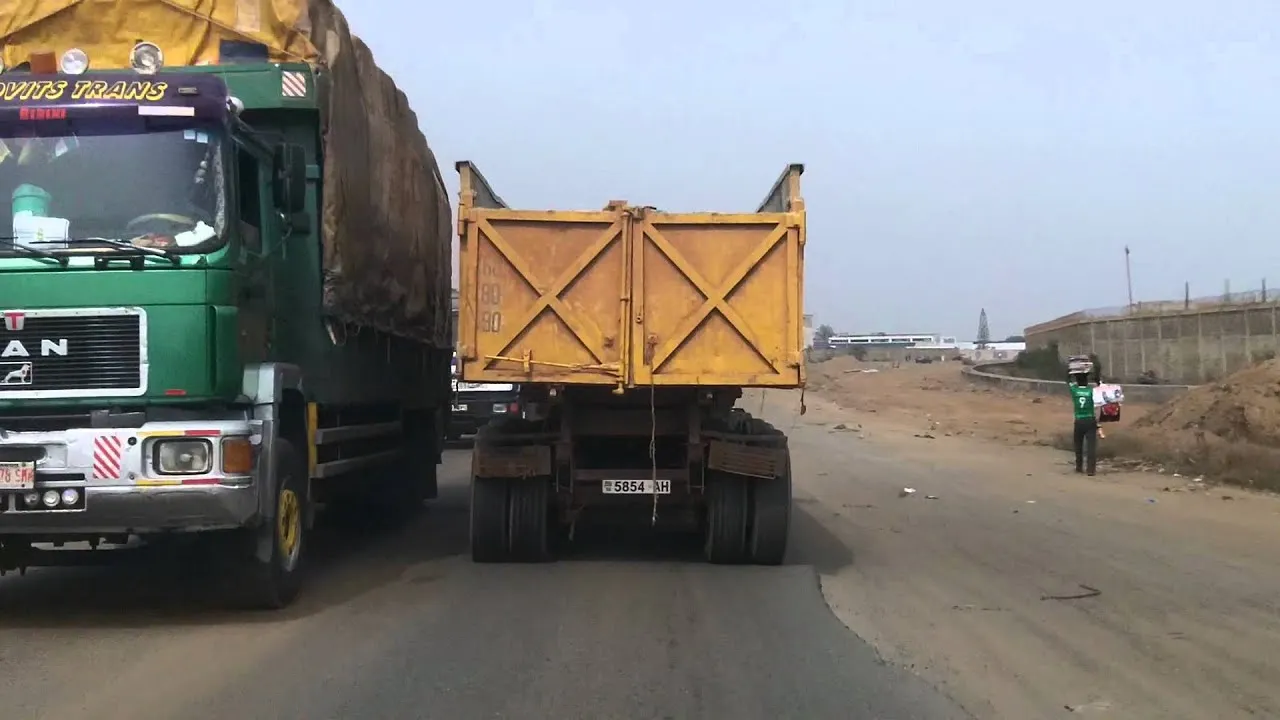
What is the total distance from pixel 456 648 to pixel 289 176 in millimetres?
3464

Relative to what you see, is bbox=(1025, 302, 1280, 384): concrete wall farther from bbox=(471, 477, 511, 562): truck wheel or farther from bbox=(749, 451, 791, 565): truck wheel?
bbox=(471, 477, 511, 562): truck wheel

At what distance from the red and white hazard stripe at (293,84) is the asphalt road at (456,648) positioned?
3596mm

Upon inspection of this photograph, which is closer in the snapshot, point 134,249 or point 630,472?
point 134,249

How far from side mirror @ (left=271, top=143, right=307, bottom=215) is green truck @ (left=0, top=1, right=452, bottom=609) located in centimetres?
1

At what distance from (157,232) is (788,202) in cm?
477

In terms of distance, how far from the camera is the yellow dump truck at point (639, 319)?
29.2ft

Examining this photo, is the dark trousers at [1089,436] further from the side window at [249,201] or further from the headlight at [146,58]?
the headlight at [146,58]

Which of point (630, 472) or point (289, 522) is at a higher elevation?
point (630, 472)

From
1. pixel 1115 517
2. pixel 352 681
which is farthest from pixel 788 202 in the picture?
pixel 1115 517

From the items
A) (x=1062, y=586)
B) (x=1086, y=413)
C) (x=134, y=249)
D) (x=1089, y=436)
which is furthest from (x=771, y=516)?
(x=1089, y=436)

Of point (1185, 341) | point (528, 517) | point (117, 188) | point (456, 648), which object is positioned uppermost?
point (1185, 341)

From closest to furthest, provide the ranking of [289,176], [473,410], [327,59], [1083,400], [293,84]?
1. [289,176]
2. [293,84]
3. [327,59]
4. [1083,400]
5. [473,410]

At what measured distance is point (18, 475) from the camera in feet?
21.6

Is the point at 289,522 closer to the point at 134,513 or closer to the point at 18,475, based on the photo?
the point at 134,513
